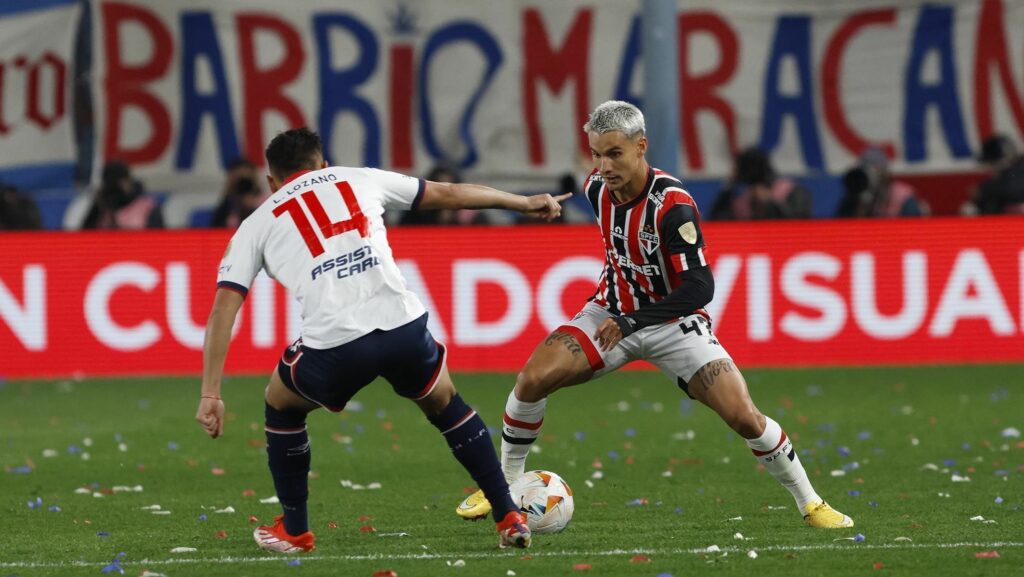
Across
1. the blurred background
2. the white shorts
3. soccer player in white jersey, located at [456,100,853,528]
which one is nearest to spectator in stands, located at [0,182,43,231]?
the blurred background

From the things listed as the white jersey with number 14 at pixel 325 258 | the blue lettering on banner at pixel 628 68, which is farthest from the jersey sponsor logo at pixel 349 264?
the blue lettering on banner at pixel 628 68

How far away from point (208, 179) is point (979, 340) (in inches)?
310

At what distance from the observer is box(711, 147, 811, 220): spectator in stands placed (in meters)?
15.9

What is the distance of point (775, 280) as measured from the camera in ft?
49.0

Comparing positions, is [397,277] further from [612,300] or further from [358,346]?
[612,300]

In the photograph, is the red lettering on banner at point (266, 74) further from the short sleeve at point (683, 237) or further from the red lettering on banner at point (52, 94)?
the short sleeve at point (683, 237)

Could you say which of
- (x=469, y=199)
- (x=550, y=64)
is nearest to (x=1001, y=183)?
(x=550, y=64)

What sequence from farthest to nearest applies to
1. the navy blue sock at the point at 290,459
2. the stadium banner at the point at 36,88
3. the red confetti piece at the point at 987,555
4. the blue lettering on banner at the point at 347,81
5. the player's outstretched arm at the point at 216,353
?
the blue lettering on banner at the point at 347,81 → the stadium banner at the point at 36,88 → the navy blue sock at the point at 290,459 → the red confetti piece at the point at 987,555 → the player's outstretched arm at the point at 216,353

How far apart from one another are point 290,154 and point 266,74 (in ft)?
38.6

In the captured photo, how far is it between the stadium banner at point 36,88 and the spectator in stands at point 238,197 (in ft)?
9.69

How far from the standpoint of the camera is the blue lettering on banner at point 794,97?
1878 centimetres

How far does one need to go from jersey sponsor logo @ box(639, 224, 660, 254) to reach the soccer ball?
3.48 ft

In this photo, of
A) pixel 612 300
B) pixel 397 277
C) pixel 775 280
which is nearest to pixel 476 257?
pixel 775 280

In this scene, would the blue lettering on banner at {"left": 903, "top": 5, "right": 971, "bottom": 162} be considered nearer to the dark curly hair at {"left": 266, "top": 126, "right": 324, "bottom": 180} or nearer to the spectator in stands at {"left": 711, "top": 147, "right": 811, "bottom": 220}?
the spectator in stands at {"left": 711, "top": 147, "right": 811, "bottom": 220}
